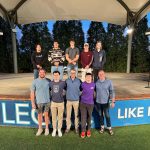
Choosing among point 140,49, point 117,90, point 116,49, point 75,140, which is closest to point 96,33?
point 116,49

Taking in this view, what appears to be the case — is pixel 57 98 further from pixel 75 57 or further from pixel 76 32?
pixel 76 32

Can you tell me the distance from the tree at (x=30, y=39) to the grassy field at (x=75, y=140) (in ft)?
50.9

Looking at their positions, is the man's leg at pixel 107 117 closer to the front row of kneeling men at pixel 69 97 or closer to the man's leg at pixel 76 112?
the front row of kneeling men at pixel 69 97

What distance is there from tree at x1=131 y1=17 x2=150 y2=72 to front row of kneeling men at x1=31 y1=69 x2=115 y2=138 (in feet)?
53.0

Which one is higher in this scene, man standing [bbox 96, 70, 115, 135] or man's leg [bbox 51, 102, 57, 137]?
man standing [bbox 96, 70, 115, 135]

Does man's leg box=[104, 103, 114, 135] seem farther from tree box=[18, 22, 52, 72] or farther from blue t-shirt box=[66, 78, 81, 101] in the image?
tree box=[18, 22, 52, 72]

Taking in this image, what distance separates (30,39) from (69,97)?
655 inches

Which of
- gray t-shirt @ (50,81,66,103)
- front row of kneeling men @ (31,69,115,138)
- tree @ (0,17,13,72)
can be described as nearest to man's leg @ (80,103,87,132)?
front row of kneeling men @ (31,69,115,138)

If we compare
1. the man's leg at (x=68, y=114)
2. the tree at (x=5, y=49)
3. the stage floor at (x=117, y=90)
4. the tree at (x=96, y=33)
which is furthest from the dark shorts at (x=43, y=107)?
the tree at (x=96, y=33)

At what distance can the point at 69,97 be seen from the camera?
5758 millimetres

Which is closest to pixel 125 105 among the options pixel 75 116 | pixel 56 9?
pixel 75 116

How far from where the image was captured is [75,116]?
5918mm

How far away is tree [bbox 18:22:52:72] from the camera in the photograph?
2139 centimetres

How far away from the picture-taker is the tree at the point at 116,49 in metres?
21.4
